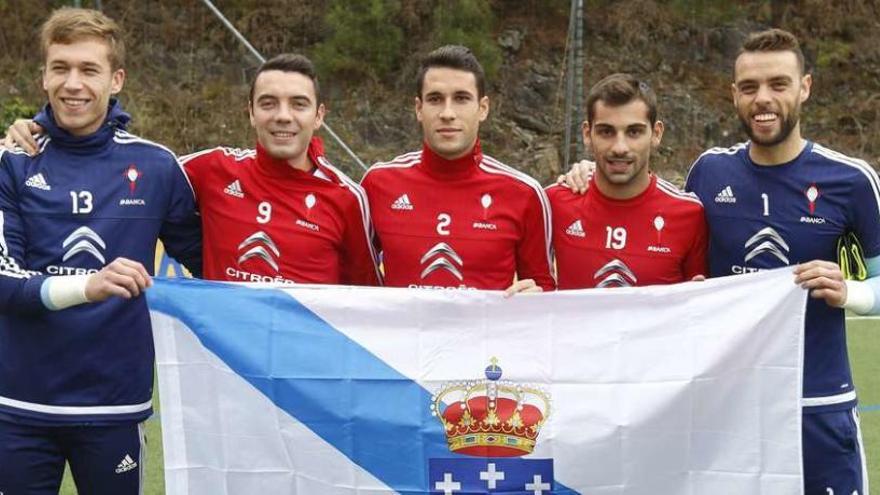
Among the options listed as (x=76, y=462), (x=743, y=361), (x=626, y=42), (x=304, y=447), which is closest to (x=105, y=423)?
(x=76, y=462)

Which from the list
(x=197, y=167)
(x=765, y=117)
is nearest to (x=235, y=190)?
(x=197, y=167)

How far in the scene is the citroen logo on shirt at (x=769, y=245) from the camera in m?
3.73

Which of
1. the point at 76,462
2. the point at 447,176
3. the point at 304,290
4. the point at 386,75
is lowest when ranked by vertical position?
the point at 76,462

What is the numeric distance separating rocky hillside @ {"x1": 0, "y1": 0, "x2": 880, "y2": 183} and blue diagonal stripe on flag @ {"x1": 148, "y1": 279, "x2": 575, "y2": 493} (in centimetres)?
1687

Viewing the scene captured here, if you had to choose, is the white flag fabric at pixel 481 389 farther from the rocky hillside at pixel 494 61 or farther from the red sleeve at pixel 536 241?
the rocky hillside at pixel 494 61

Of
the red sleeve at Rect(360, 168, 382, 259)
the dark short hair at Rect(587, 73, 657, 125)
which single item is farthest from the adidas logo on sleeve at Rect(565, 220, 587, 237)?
the red sleeve at Rect(360, 168, 382, 259)

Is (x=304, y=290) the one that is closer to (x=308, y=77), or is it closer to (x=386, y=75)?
(x=308, y=77)

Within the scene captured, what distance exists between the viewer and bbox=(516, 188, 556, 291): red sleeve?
3988mm

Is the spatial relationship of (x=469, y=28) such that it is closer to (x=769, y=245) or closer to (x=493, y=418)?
(x=769, y=245)

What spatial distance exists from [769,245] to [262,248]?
1.77m

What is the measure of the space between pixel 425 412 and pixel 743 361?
1.04 meters

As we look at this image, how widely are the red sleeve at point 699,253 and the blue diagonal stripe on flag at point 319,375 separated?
38.6 inches

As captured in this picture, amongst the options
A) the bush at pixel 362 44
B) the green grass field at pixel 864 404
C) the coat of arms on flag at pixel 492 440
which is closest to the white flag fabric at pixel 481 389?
the coat of arms on flag at pixel 492 440

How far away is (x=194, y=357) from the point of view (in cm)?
353
